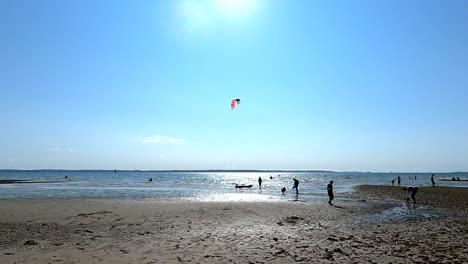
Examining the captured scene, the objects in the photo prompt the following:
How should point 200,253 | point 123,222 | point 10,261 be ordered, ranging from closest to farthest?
point 10,261, point 200,253, point 123,222

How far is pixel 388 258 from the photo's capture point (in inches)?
377

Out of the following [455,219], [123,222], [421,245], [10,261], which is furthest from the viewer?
[455,219]

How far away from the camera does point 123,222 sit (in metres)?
15.9

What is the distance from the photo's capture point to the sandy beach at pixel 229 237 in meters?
9.67

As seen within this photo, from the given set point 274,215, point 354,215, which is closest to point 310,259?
point 274,215

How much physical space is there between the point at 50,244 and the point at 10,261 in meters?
2.15

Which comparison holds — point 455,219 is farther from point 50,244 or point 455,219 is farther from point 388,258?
point 50,244

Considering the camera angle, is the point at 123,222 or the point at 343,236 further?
the point at 123,222

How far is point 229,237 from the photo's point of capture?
12.5 metres

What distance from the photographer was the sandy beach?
9.67 metres

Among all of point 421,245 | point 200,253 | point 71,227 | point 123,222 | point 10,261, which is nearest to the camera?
point 10,261

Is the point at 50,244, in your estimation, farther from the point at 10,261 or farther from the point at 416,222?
the point at 416,222

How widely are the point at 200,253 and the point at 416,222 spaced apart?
11377mm

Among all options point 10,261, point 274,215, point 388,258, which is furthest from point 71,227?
point 388,258
